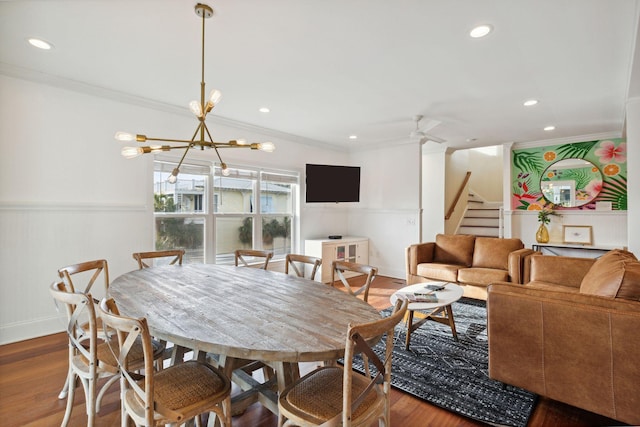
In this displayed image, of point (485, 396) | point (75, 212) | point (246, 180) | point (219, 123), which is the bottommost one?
point (485, 396)

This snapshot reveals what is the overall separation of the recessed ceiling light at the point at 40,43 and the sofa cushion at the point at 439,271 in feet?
15.3

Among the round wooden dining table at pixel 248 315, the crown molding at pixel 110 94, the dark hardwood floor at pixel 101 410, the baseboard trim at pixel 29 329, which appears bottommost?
the dark hardwood floor at pixel 101 410

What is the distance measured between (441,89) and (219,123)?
9.32 ft

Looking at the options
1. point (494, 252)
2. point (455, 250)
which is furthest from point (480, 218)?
point (494, 252)

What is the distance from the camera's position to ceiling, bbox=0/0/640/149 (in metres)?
2.03

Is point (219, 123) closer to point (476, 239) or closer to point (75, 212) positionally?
point (75, 212)

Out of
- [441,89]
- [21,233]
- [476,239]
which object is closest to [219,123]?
[21,233]

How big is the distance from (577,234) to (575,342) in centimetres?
449

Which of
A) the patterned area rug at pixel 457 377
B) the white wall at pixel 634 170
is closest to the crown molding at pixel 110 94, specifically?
the patterned area rug at pixel 457 377

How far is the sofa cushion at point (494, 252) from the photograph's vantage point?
4.33 m

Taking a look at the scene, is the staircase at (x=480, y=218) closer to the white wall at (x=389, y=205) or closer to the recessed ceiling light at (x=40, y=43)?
the white wall at (x=389, y=205)

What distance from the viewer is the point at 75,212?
127 inches

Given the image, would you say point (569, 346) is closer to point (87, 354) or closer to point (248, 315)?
point (248, 315)

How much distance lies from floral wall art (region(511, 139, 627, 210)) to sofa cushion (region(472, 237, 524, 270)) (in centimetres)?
176
